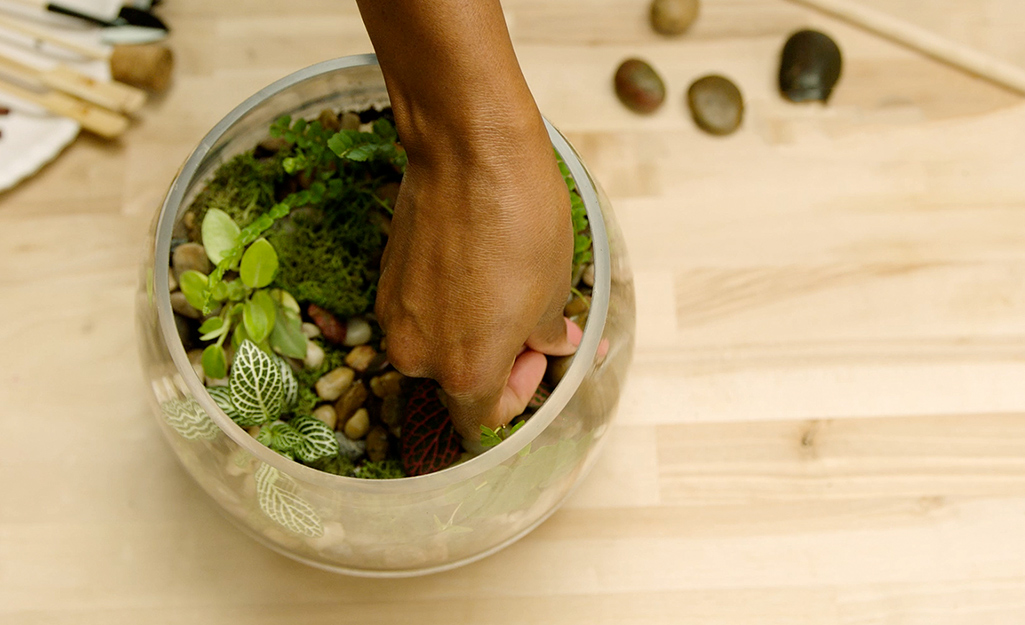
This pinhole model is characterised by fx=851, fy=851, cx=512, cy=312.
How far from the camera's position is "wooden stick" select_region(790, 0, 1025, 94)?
781mm

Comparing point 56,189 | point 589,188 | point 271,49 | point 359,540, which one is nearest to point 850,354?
point 589,188

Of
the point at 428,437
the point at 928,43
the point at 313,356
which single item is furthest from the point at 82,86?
the point at 928,43

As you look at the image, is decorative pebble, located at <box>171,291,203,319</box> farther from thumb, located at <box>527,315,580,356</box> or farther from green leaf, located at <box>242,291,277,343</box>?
thumb, located at <box>527,315,580,356</box>

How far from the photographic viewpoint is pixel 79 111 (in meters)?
0.73

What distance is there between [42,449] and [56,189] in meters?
0.22

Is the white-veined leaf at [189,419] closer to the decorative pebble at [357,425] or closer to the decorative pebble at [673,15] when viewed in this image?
the decorative pebble at [357,425]

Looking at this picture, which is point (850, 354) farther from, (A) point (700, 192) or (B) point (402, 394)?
(B) point (402, 394)

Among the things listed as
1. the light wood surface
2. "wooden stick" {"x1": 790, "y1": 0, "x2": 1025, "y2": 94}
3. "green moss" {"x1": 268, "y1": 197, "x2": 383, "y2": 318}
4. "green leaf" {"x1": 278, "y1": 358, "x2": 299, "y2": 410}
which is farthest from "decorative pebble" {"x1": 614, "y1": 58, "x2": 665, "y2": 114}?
"green leaf" {"x1": 278, "y1": 358, "x2": 299, "y2": 410}

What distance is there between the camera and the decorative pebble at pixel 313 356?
581 millimetres

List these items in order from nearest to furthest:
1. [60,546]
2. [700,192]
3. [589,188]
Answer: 1. [589,188]
2. [60,546]
3. [700,192]

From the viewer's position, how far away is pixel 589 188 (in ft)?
1.74

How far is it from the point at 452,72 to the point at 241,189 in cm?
25

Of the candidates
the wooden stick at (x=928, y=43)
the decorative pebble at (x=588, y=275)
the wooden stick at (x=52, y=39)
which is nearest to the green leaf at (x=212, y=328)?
the decorative pebble at (x=588, y=275)

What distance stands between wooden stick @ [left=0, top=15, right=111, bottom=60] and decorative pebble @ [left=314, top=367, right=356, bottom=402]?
15.4 inches
